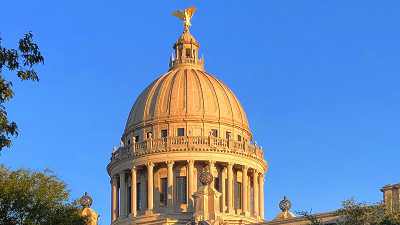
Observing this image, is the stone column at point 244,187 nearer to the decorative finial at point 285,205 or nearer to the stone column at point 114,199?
the decorative finial at point 285,205

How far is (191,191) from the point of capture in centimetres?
10794

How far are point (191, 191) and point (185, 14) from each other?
81.9ft

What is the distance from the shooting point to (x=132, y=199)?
364 ft

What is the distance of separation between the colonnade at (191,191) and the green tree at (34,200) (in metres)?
39.1

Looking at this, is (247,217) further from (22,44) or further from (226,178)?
(22,44)

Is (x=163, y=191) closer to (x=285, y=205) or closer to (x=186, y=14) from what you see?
(x=285, y=205)

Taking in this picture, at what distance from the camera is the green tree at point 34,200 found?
2456 inches

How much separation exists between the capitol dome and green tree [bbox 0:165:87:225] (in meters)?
38.8

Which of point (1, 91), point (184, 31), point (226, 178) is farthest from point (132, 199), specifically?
point (1, 91)

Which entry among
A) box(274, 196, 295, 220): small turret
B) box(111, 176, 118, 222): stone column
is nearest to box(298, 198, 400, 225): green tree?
box(274, 196, 295, 220): small turret

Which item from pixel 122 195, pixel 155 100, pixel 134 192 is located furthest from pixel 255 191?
pixel 155 100

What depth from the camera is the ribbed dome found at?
112 metres

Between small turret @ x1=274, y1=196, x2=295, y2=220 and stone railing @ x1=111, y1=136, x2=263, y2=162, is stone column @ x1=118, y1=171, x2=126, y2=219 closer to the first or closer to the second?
stone railing @ x1=111, y1=136, x2=263, y2=162

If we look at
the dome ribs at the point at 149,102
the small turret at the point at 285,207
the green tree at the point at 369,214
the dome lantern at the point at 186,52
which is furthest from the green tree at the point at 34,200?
the dome lantern at the point at 186,52
